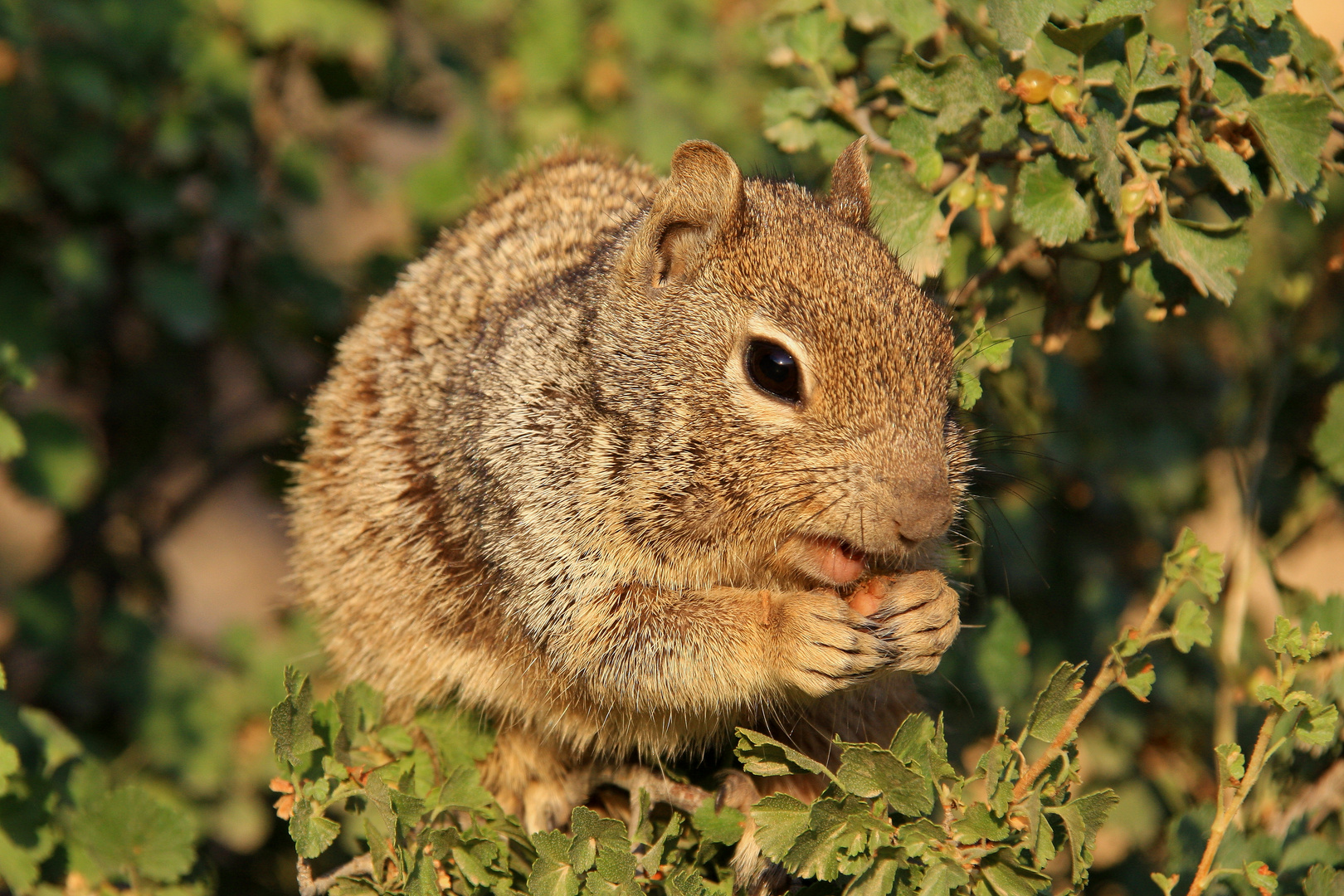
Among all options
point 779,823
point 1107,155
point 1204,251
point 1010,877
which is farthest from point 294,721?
point 1204,251

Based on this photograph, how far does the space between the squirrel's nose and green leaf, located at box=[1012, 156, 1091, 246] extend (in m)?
0.55

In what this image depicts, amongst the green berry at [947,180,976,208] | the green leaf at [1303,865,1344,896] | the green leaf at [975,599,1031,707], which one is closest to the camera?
the green leaf at [1303,865,1344,896]

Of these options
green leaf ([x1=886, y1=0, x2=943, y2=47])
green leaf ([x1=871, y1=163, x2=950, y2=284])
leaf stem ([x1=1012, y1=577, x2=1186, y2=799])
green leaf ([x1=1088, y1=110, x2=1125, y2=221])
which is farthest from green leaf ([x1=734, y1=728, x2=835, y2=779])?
green leaf ([x1=886, y1=0, x2=943, y2=47])

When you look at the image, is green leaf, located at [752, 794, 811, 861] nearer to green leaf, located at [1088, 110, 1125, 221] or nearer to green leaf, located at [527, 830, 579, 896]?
green leaf, located at [527, 830, 579, 896]

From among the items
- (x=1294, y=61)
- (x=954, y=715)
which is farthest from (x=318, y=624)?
(x=1294, y=61)

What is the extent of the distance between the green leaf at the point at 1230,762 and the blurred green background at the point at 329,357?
80 cm

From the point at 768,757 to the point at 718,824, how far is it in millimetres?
277

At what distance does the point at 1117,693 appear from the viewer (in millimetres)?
3758

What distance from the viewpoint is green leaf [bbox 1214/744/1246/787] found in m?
1.95

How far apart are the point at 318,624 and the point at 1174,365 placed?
3.00 metres

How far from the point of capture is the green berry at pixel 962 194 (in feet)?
8.05

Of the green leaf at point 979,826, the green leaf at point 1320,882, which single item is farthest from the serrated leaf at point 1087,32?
the green leaf at point 1320,882

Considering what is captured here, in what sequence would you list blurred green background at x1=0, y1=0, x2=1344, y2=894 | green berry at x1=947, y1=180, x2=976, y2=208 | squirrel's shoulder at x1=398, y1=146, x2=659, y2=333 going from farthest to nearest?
blurred green background at x1=0, y1=0, x2=1344, y2=894
squirrel's shoulder at x1=398, y1=146, x2=659, y2=333
green berry at x1=947, y1=180, x2=976, y2=208

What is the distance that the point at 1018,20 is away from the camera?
2.30 m
